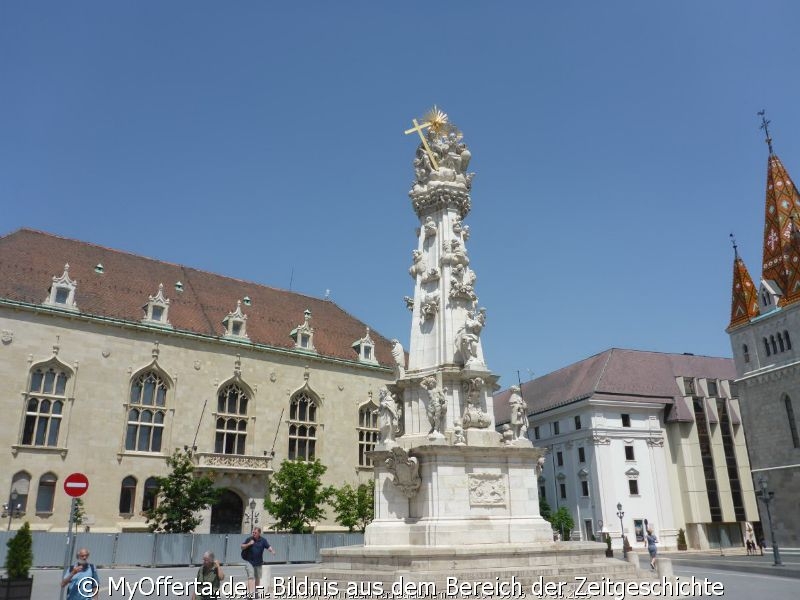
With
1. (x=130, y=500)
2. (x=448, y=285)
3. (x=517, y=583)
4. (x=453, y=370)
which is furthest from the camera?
(x=130, y=500)

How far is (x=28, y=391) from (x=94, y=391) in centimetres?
316

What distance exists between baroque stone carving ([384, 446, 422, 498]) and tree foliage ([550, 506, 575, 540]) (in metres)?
34.3

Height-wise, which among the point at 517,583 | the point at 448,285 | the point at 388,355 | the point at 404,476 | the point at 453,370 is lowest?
the point at 517,583

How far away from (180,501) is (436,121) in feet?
78.4

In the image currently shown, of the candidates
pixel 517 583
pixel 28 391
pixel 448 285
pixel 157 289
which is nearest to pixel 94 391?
pixel 28 391

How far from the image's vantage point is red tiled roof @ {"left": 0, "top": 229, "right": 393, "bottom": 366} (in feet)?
119

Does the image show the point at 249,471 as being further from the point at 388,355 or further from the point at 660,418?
the point at 660,418

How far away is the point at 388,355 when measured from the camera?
4888 cm

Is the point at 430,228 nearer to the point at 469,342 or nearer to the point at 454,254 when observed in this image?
the point at 454,254

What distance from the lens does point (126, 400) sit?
3556 centimetres

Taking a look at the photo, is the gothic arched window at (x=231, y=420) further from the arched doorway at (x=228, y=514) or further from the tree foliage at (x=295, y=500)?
the tree foliage at (x=295, y=500)

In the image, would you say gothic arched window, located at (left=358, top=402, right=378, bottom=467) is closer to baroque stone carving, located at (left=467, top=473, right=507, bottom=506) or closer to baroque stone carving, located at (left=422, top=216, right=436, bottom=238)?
baroque stone carving, located at (left=422, top=216, right=436, bottom=238)

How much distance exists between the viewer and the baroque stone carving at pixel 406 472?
14.6m

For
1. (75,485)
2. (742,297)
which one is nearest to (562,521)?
(742,297)
